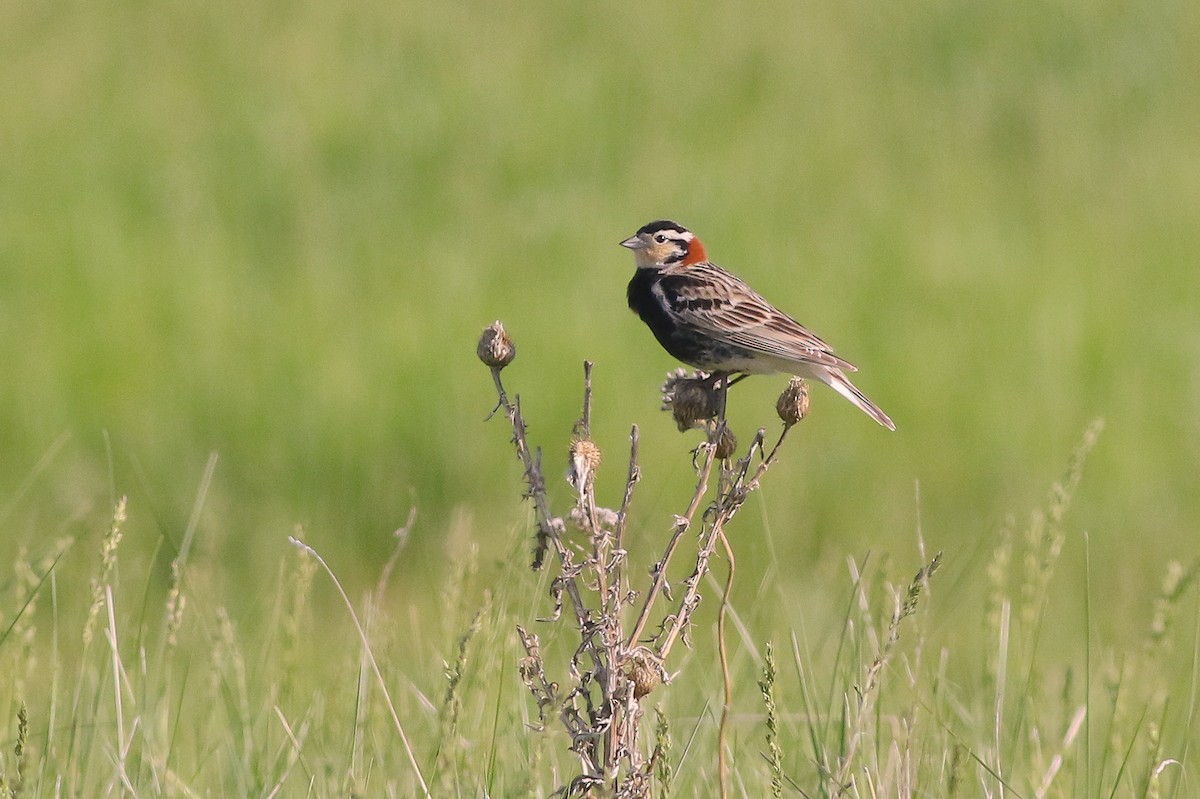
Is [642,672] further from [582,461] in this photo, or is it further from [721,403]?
[721,403]

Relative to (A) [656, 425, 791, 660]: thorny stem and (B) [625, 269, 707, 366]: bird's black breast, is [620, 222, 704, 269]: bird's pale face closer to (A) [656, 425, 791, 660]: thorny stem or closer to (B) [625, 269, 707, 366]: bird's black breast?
(B) [625, 269, 707, 366]: bird's black breast

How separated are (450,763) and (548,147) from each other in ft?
32.8

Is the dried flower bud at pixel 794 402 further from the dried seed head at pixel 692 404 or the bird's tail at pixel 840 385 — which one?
the bird's tail at pixel 840 385

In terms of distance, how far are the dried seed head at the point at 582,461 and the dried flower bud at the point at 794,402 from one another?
419 millimetres

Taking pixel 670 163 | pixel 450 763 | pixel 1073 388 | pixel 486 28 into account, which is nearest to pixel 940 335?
pixel 1073 388

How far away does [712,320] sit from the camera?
14.4 feet

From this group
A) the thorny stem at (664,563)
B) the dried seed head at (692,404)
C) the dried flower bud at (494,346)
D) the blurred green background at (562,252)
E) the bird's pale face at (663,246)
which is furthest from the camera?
the blurred green background at (562,252)

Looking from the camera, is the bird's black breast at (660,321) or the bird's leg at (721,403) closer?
the bird's leg at (721,403)

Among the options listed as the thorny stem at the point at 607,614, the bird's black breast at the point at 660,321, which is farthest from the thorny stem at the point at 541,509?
the bird's black breast at the point at 660,321

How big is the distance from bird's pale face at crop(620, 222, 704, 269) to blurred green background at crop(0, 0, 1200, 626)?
1119 mm

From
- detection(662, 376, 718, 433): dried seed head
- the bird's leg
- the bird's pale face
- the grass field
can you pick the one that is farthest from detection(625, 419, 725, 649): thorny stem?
the bird's pale face

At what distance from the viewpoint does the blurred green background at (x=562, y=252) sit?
910 centimetres

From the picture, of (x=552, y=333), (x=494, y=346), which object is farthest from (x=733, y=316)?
(x=552, y=333)

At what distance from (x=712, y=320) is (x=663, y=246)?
2.69ft
